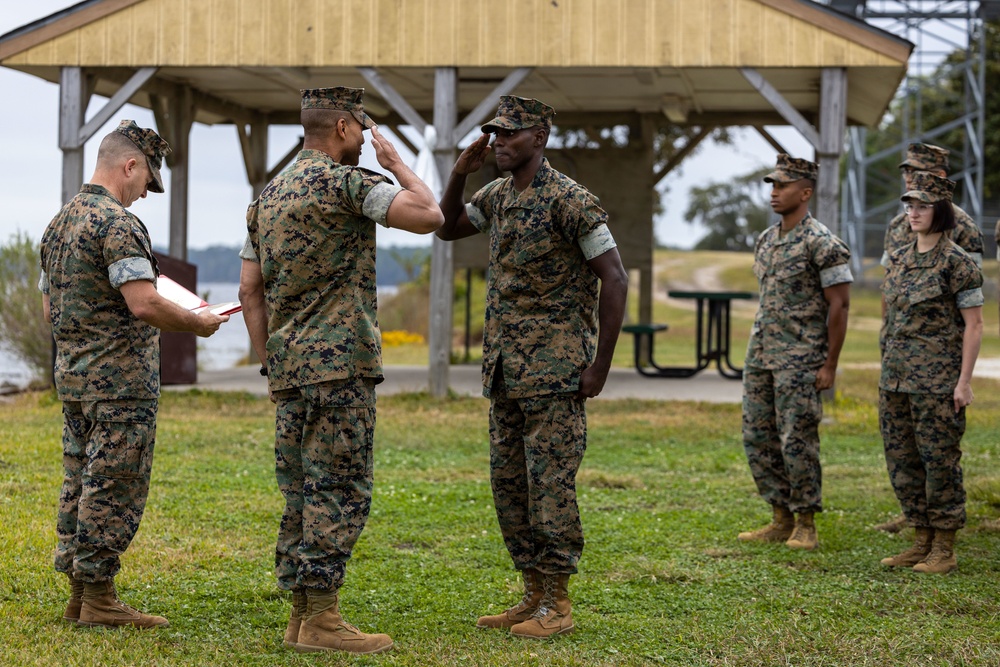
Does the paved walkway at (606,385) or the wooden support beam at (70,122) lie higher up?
the wooden support beam at (70,122)

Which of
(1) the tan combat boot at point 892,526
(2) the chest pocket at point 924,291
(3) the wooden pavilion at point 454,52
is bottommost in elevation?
(1) the tan combat boot at point 892,526

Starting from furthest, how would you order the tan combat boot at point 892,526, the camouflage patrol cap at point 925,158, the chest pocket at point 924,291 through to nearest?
1. the tan combat boot at point 892,526
2. the camouflage patrol cap at point 925,158
3. the chest pocket at point 924,291

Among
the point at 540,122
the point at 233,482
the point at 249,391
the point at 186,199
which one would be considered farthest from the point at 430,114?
the point at 540,122

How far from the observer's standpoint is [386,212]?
13.3 feet

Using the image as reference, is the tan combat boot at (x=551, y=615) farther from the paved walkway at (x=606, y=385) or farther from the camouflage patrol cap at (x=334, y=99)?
the paved walkway at (x=606, y=385)

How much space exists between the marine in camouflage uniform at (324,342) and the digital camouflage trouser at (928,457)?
9.70ft

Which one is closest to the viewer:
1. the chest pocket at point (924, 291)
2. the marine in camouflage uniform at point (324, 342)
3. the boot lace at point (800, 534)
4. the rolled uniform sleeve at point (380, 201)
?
the rolled uniform sleeve at point (380, 201)

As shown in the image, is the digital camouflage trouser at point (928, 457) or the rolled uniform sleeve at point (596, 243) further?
the digital camouflage trouser at point (928, 457)

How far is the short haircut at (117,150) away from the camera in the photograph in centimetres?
456

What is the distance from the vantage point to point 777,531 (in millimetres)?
6449

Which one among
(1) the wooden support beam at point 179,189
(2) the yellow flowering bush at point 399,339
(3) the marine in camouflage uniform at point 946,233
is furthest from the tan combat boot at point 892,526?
(2) the yellow flowering bush at point 399,339

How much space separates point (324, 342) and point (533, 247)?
889mm

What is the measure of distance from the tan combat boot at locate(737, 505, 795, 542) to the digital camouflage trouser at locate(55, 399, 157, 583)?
3.32 m

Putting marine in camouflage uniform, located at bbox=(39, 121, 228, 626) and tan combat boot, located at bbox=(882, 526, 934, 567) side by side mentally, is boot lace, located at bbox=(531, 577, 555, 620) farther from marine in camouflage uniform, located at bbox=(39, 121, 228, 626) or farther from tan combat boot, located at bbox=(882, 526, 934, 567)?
tan combat boot, located at bbox=(882, 526, 934, 567)
